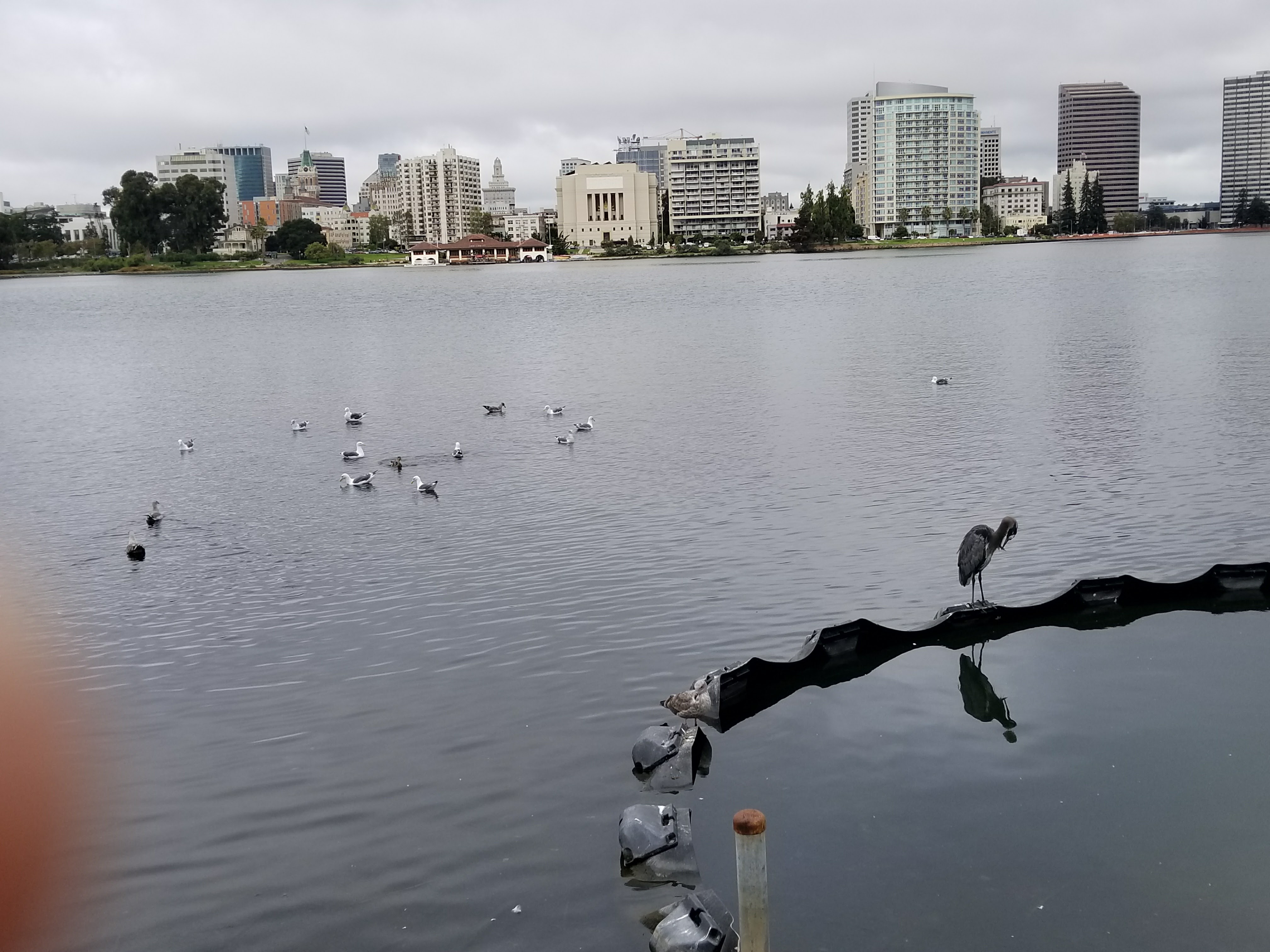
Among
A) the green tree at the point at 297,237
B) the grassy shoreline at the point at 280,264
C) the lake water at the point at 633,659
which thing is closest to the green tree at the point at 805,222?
the grassy shoreline at the point at 280,264

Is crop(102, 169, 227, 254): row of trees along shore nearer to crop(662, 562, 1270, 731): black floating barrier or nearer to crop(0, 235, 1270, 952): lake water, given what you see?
crop(0, 235, 1270, 952): lake water

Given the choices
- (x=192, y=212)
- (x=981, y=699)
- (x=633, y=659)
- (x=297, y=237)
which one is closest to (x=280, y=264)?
(x=297, y=237)

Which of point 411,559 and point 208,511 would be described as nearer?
point 411,559

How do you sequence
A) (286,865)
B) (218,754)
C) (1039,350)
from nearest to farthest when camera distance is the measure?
1. (286,865)
2. (218,754)
3. (1039,350)

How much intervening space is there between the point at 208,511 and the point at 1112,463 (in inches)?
658

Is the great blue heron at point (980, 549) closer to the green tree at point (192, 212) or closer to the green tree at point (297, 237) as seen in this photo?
the green tree at point (192, 212)

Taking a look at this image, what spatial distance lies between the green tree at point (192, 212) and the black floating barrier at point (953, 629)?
164 metres

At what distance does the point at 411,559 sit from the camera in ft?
53.6

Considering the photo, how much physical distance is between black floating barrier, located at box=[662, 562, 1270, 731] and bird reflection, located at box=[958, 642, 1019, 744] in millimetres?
489

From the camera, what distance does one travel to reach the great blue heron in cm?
1283

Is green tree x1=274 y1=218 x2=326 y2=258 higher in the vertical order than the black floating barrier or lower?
higher

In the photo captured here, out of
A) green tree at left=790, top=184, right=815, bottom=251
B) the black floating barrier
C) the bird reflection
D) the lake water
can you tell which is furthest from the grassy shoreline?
the bird reflection

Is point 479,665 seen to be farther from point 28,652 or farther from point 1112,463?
point 1112,463

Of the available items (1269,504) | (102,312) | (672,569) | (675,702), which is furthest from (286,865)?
(102,312)
